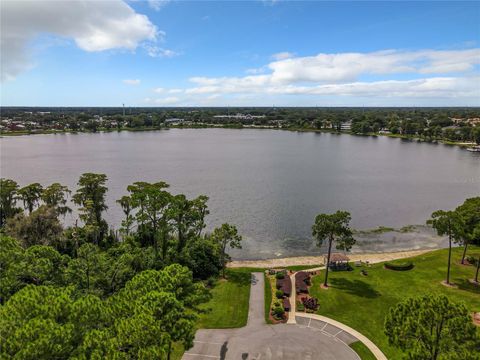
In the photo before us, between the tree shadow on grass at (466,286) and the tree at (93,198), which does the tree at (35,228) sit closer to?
the tree at (93,198)

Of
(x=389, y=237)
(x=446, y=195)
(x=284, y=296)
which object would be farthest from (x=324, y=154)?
(x=284, y=296)

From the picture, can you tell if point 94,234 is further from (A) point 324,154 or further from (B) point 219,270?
A: (A) point 324,154

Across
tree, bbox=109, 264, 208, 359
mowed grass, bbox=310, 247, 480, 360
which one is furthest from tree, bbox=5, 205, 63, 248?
mowed grass, bbox=310, 247, 480, 360

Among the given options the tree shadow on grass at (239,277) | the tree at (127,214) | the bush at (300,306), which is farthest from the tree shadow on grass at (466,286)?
the tree at (127,214)

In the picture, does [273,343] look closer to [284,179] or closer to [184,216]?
[184,216]

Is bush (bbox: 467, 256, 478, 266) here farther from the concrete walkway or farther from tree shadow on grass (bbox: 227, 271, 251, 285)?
tree shadow on grass (bbox: 227, 271, 251, 285)
